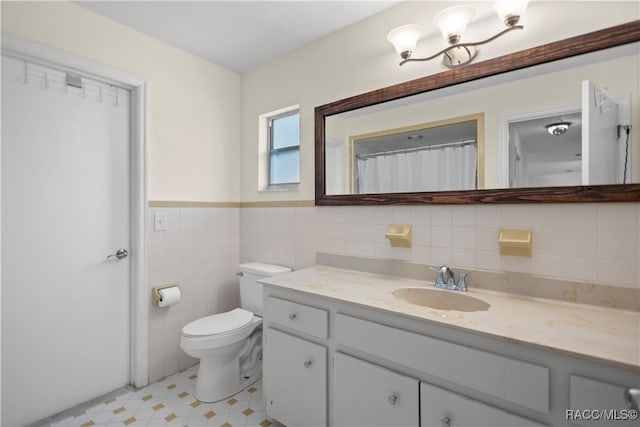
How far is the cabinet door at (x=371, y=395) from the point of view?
1.20 metres

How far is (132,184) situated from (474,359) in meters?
2.20

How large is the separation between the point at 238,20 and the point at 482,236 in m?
1.90

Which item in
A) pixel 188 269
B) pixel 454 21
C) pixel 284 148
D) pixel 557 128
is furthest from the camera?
pixel 284 148

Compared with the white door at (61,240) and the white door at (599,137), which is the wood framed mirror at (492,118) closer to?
the white door at (599,137)

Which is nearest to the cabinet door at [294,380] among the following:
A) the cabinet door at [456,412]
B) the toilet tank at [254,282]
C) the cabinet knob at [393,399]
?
the cabinet knob at [393,399]

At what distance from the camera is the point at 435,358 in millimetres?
1133

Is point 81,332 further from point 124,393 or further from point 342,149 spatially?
point 342,149

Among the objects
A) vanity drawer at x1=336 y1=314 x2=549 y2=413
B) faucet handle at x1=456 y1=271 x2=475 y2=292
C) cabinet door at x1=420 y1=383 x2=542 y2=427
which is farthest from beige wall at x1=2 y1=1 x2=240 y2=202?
cabinet door at x1=420 y1=383 x2=542 y2=427

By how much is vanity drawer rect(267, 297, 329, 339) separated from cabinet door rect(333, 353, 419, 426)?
15 centimetres

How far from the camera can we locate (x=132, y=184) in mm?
2109

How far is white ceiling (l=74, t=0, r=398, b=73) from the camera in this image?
5.90 feet

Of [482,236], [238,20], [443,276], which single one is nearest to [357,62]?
[238,20]

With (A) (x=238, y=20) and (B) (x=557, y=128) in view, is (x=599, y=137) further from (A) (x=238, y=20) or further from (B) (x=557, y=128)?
(A) (x=238, y=20)

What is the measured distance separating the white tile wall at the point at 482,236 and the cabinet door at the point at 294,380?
67cm
